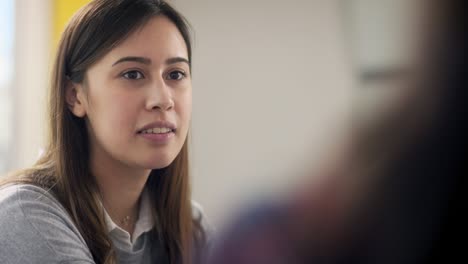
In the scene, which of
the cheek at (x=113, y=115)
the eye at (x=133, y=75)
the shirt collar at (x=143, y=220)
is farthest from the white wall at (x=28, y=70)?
the eye at (x=133, y=75)

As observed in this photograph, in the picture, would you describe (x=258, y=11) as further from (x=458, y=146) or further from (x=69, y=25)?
(x=69, y=25)

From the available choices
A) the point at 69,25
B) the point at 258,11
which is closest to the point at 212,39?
the point at 258,11

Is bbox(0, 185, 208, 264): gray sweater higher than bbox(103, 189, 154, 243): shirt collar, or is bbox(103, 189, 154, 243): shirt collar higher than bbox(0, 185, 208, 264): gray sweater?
bbox(0, 185, 208, 264): gray sweater

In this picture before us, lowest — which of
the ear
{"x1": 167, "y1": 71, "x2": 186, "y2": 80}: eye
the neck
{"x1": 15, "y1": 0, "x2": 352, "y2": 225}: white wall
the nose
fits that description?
the neck

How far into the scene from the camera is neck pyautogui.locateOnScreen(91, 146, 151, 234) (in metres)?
Answer: 0.58

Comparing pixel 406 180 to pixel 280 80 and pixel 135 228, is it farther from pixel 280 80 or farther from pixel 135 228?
pixel 135 228

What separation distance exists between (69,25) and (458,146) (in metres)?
0.50

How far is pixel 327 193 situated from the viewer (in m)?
0.10

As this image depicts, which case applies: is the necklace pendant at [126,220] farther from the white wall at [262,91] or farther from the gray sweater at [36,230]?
the white wall at [262,91]

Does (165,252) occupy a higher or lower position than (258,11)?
lower

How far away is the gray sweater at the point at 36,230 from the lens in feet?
1.45

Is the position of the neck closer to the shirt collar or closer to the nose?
the shirt collar

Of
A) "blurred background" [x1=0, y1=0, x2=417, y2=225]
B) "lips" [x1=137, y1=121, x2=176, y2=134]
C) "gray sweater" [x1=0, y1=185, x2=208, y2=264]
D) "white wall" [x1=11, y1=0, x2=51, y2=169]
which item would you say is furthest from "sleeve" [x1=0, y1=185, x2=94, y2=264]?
"white wall" [x1=11, y1=0, x2=51, y2=169]

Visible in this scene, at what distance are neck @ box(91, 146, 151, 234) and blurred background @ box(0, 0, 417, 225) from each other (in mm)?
474
